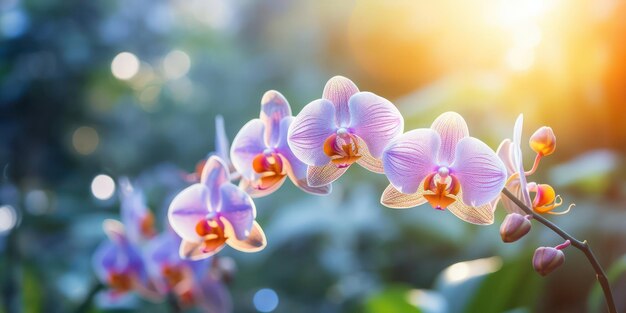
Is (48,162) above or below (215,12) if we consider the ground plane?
below

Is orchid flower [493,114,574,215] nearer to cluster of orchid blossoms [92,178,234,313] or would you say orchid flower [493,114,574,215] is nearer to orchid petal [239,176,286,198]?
orchid petal [239,176,286,198]

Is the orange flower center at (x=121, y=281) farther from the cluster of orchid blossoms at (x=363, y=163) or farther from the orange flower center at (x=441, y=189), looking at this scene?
the orange flower center at (x=441, y=189)

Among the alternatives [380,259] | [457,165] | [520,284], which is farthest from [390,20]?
[457,165]

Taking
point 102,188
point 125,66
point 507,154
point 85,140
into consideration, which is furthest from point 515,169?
point 85,140

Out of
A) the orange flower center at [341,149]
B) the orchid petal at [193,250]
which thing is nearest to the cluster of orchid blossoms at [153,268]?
the orchid petal at [193,250]

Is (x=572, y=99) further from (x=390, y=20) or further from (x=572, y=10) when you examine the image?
(x=390, y=20)

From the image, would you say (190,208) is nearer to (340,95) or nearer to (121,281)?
(340,95)

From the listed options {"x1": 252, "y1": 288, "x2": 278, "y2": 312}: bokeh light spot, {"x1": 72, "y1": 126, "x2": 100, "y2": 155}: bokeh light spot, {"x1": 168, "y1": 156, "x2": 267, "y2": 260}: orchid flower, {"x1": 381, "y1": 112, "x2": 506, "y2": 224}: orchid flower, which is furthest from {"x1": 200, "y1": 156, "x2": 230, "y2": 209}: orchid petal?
{"x1": 72, "y1": 126, "x2": 100, "y2": 155}: bokeh light spot
